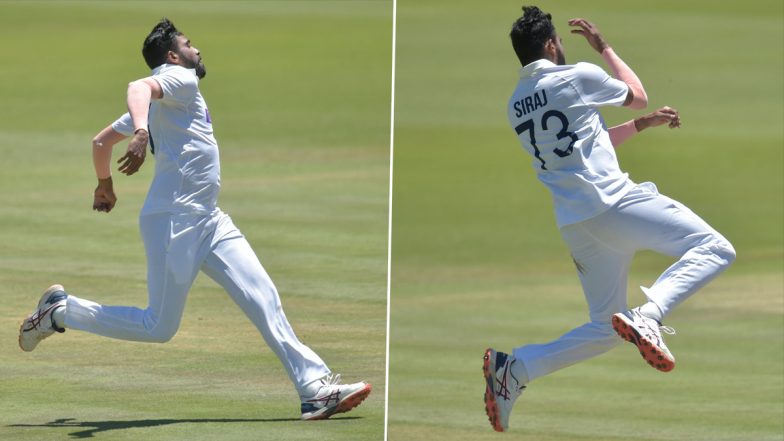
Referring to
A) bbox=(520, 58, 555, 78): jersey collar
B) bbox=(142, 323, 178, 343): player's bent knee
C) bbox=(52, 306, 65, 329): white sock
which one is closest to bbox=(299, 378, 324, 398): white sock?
bbox=(142, 323, 178, 343): player's bent knee

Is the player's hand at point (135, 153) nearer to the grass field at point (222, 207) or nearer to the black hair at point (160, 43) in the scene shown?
the black hair at point (160, 43)

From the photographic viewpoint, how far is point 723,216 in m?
15.5

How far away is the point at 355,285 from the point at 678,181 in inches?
279

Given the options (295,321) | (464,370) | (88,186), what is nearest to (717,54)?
(88,186)

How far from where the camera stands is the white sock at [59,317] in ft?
23.8

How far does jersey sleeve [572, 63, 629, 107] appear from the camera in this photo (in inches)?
269

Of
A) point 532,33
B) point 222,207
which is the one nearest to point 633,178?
point 222,207

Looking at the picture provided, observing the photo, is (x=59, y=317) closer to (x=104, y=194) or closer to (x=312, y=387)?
(x=104, y=194)

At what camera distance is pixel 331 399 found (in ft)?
23.0

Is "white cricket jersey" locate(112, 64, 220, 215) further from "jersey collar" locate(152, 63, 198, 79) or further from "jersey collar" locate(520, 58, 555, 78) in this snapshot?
"jersey collar" locate(520, 58, 555, 78)

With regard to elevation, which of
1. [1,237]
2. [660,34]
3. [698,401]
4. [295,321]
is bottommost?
[698,401]

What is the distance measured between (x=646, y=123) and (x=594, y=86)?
0.37 metres

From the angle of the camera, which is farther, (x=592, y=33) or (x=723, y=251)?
(x=592, y=33)

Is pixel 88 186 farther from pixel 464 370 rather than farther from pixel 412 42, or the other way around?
pixel 412 42
